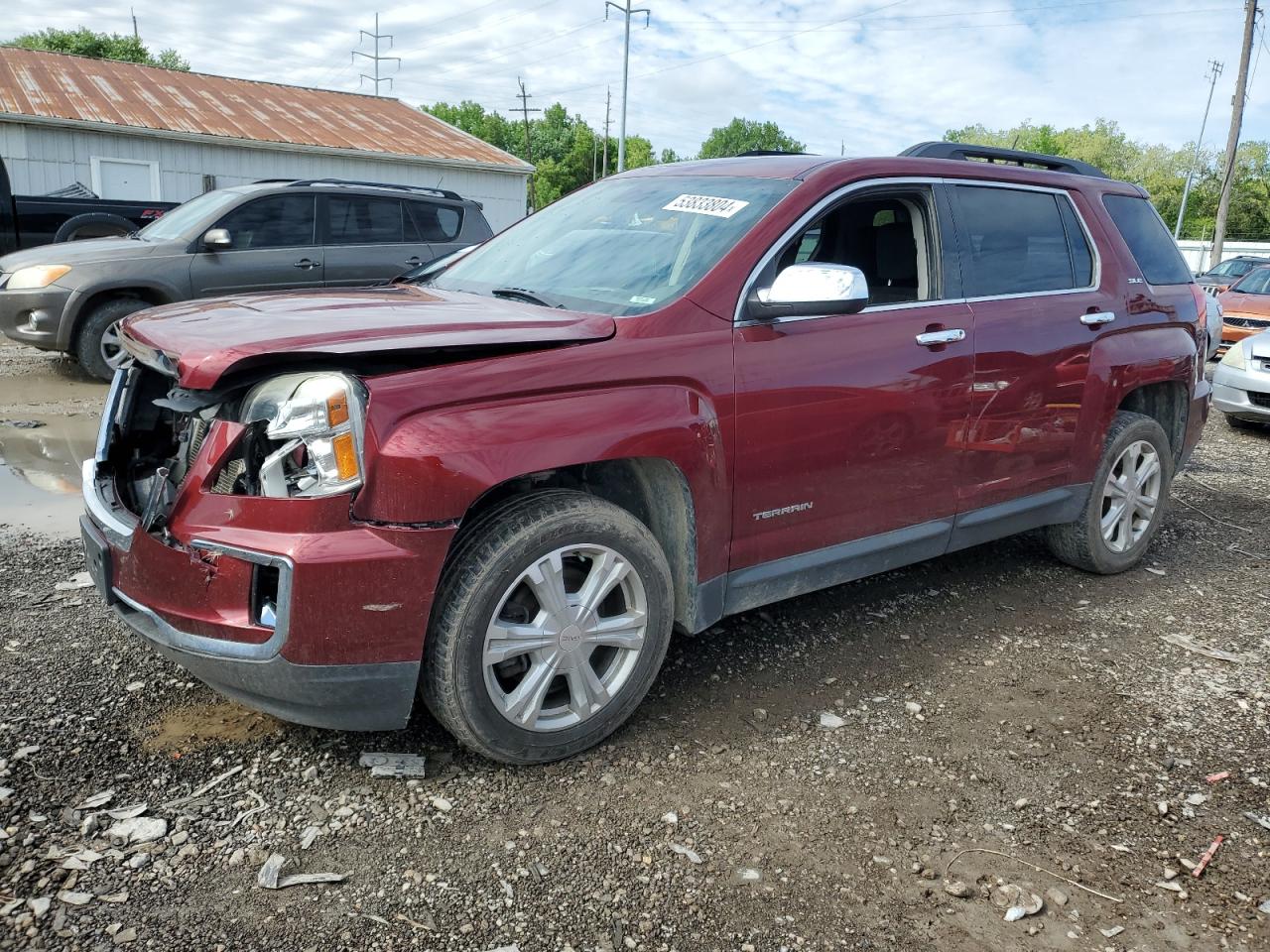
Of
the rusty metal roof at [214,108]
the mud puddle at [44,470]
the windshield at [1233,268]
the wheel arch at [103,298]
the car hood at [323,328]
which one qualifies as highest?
the rusty metal roof at [214,108]

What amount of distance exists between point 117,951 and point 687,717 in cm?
176

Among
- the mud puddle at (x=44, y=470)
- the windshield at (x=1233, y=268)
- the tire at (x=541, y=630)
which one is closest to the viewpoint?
the tire at (x=541, y=630)

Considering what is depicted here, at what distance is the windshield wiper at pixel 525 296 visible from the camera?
3.32 meters

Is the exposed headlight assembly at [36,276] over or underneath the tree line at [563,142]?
underneath

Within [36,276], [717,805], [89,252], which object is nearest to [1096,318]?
[717,805]

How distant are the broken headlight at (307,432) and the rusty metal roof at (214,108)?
20771 mm

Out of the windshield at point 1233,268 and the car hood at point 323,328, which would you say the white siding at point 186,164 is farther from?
the car hood at point 323,328

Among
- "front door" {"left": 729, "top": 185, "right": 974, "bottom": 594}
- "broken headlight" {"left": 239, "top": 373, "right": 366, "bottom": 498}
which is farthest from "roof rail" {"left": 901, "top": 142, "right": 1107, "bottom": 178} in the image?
"broken headlight" {"left": 239, "top": 373, "right": 366, "bottom": 498}

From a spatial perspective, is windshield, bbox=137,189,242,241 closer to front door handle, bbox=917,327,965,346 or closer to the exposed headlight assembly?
the exposed headlight assembly

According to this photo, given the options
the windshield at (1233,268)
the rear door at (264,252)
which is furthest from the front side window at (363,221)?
the windshield at (1233,268)

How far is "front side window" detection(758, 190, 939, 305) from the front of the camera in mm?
3803

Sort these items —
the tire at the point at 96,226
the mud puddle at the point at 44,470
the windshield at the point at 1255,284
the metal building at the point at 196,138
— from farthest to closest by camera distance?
the metal building at the point at 196,138, the windshield at the point at 1255,284, the tire at the point at 96,226, the mud puddle at the point at 44,470

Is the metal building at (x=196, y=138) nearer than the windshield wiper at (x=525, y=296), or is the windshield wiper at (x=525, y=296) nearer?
the windshield wiper at (x=525, y=296)

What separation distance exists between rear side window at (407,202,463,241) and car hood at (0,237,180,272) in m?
2.24
